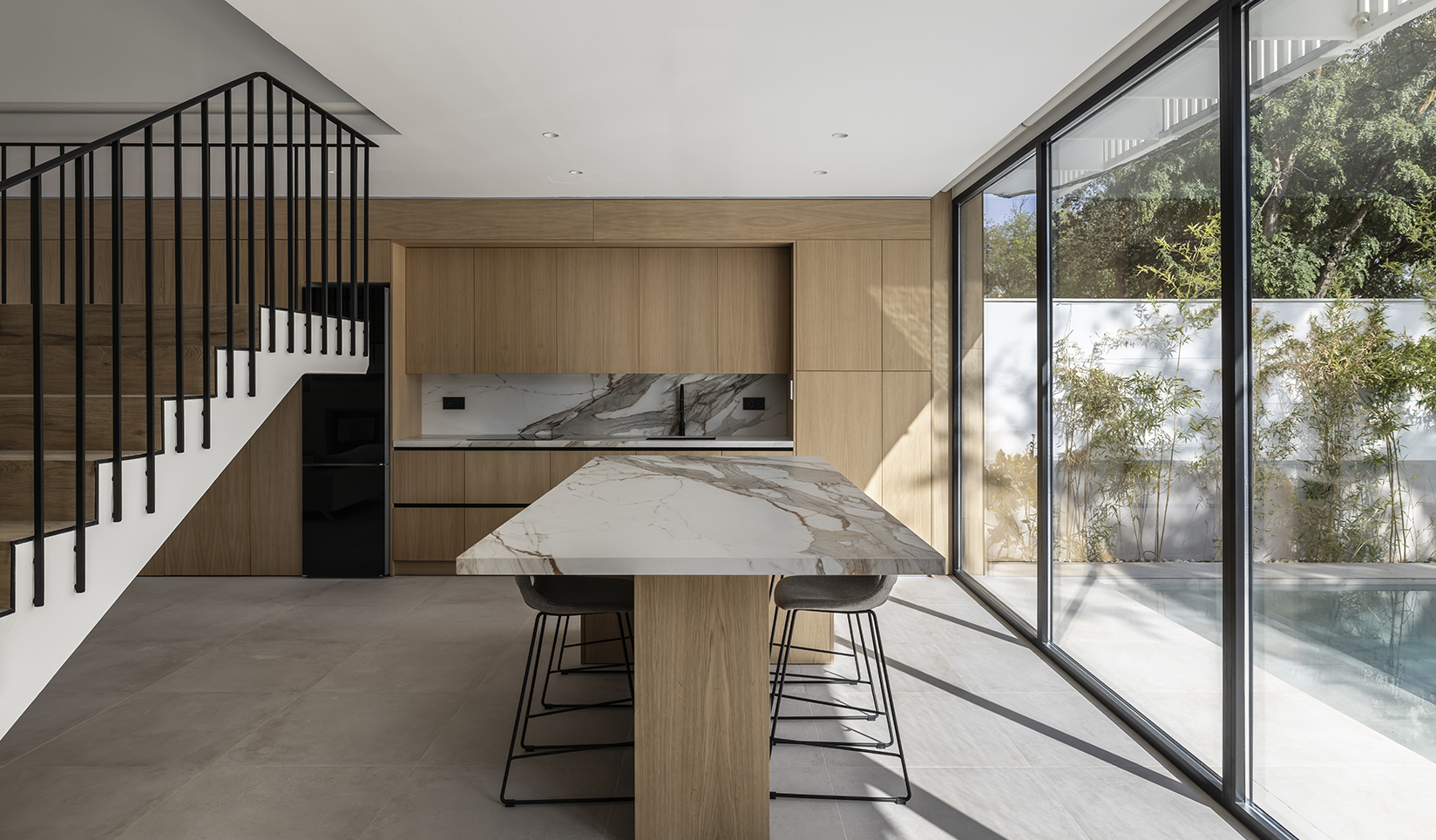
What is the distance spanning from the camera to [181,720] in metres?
2.88

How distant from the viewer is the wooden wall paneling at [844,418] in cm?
504

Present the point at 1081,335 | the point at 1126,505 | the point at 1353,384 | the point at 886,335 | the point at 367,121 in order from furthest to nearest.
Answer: the point at 886,335 → the point at 367,121 → the point at 1081,335 → the point at 1126,505 → the point at 1353,384

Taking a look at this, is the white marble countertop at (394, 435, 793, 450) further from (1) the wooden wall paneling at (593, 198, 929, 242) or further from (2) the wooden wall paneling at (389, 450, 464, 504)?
(1) the wooden wall paneling at (593, 198, 929, 242)

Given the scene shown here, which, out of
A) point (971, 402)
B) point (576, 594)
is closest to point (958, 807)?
point (576, 594)

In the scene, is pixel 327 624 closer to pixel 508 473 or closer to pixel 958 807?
pixel 508 473

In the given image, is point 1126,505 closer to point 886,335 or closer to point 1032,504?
point 1032,504

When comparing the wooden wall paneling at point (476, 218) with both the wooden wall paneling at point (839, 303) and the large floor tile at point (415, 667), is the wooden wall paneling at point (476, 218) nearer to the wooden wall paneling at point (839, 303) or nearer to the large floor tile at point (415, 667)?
the wooden wall paneling at point (839, 303)

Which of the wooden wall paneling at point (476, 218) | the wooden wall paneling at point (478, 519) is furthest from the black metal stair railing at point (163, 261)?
the wooden wall paneling at point (478, 519)

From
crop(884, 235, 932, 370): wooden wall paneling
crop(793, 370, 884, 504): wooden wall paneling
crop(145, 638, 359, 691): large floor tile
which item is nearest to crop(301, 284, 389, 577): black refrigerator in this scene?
crop(145, 638, 359, 691): large floor tile

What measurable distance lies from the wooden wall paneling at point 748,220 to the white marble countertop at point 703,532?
2.48m

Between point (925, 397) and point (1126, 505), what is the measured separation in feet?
7.26

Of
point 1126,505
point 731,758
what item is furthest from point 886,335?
point 731,758

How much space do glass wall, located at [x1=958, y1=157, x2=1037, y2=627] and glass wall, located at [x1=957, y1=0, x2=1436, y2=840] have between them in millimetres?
412

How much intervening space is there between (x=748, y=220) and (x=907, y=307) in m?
1.19
